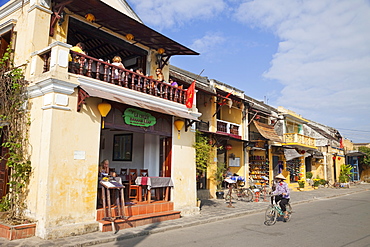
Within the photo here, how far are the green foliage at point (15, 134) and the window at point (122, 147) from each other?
5086 millimetres

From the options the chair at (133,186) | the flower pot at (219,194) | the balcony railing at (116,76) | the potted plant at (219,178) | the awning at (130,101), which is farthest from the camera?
the flower pot at (219,194)

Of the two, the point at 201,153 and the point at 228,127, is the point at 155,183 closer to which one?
the point at 201,153

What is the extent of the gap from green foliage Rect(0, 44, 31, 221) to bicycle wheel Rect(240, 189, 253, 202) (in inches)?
445

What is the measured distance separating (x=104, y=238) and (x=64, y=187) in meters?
1.65

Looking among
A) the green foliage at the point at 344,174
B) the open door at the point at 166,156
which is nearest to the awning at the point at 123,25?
the open door at the point at 166,156

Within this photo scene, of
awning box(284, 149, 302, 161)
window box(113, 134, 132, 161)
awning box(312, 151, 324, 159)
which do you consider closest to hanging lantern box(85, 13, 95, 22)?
window box(113, 134, 132, 161)

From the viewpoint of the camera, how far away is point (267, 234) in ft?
28.2

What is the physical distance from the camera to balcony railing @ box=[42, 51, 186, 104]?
823cm

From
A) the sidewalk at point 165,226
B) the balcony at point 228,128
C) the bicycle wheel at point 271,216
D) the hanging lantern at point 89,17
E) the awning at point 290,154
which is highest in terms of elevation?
the hanging lantern at point 89,17

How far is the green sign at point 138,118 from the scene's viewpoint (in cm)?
938

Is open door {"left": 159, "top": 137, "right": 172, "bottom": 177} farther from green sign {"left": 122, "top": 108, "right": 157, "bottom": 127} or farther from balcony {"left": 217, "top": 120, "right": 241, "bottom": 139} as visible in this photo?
balcony {"left": 217, "top": 120, "right": 241, "bottom": 139}

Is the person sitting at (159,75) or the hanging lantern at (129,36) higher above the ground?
the hanging lantern at (129,36)

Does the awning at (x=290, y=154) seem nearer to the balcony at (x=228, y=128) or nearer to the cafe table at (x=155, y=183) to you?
the balcony at (x=228, y=128)

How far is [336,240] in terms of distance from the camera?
7859mm
